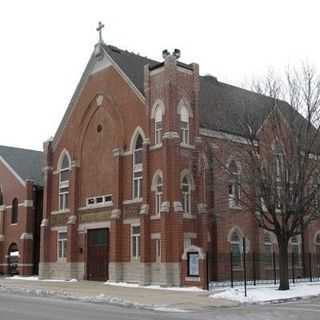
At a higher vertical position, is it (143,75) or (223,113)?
(143,75)

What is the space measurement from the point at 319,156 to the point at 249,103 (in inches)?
185

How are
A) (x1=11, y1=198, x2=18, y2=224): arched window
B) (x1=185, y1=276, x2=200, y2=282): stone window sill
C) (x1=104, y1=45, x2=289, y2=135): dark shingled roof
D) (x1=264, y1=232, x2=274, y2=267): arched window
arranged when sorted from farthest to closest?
1. (x1=11, y1=198, x2=18, y2=224): arched window
2. (x1=264, y1=232, x2=274, y2=267): arched window
3. (x1=104, y1=45, x2=289, y2=135): dark shingled roof
4. (x1=185, y1=276, x2=200, y2=282): stone window sill

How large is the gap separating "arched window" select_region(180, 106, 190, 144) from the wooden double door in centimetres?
830

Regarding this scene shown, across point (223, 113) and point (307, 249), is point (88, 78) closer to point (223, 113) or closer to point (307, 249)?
point (223, 113)

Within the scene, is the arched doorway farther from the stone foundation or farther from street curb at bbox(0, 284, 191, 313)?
street curb at bbox(0, 284, 191, 313)

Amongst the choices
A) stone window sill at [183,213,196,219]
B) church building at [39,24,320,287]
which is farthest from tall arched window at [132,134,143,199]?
stone window sill at [183,213,196,219]

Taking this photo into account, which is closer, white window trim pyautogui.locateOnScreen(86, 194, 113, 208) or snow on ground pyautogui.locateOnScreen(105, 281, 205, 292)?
snow on ground pyautogui.locateOnScreen(105, 281, 205, 292)

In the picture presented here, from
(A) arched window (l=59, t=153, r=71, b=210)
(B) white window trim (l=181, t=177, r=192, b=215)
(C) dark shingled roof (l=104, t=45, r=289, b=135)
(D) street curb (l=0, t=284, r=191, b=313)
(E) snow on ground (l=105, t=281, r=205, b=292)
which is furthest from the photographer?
(A) arched window (l=59, t=153, r=71, b=210)

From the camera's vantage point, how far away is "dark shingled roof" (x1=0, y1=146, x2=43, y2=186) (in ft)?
172

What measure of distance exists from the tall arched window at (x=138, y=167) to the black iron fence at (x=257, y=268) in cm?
630

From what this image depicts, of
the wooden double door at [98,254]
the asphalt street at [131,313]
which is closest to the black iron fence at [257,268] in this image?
the wooden double door at [98,254]

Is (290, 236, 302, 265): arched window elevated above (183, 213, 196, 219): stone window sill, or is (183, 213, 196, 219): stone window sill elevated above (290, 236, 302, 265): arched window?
(183, 213, 196, 219): stone window sill

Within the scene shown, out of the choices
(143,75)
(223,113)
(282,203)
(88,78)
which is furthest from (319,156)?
(88,78)

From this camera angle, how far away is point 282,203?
2958cm
